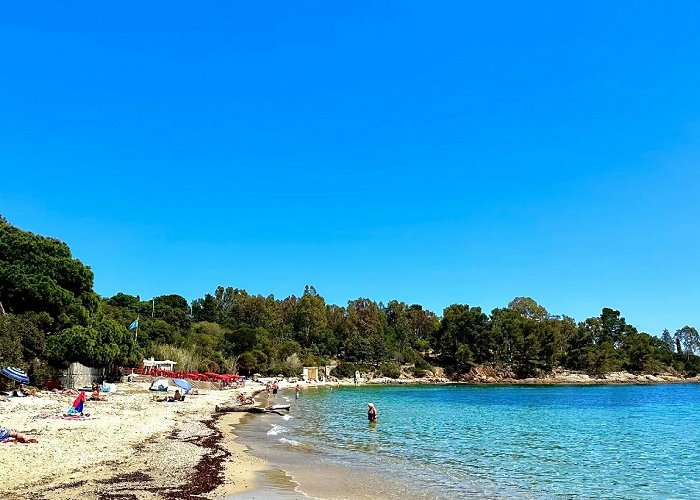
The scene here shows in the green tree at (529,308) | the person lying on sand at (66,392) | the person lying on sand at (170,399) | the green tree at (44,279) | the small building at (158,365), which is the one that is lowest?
the person lying on sand at (170,399)

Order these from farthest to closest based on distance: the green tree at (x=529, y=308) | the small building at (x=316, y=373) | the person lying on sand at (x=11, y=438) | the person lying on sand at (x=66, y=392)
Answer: the green tree at (x=529, y=308)
the small building at (x=316, y=373)
the person lying on sand at (x=66, y=392)
the person lying on sand at (x=11, y=438)

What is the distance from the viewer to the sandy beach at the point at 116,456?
12.2 metres

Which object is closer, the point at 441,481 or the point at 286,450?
the point at 441,481

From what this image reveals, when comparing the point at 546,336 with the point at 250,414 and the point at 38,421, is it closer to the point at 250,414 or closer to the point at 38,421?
the point at 250,414

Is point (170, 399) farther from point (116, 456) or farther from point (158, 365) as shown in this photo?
point (158, 365)

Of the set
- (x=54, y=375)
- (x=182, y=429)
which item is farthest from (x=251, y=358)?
(x=182, y=429)

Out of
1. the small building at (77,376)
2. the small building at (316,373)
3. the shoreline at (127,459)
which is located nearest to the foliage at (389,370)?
the small building at (316,373)

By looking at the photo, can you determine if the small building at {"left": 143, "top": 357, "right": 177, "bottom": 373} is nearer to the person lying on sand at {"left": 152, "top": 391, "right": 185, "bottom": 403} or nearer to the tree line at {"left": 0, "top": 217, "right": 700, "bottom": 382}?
the tree line at {"left": 0, "top": 217, "right": 700, "bottom": 382}

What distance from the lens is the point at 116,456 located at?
16.3 metres

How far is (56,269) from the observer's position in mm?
45375

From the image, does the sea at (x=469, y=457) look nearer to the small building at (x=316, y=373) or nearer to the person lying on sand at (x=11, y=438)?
the person lying on sand at (x=11, y=438)

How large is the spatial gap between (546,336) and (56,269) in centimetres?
11714

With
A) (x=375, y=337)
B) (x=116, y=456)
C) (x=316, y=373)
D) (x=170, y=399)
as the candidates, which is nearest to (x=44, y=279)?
(x=170, y=399)

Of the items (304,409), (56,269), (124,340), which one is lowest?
(304,409)
